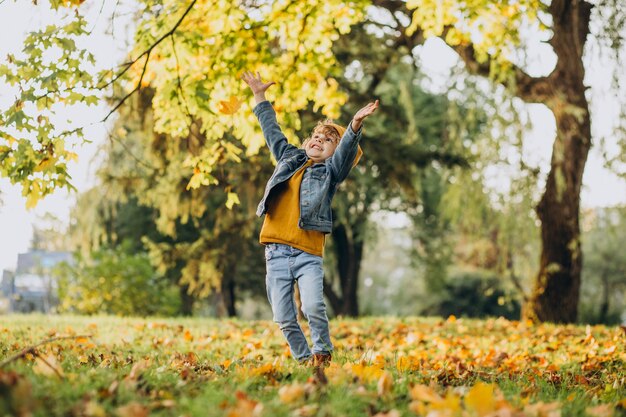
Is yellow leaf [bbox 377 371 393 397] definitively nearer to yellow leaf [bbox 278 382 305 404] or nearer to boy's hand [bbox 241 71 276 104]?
yellow leaf [bbox 278 382 305 404]

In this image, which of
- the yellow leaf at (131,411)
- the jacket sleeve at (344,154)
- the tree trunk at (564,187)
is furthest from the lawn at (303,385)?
the tree trunk at (564,187)

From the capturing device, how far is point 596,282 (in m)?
26.7

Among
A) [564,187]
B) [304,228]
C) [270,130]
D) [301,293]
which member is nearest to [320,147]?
[270,130]

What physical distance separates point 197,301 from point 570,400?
19.7 meters

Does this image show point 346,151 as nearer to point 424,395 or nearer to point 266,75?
point 424,395

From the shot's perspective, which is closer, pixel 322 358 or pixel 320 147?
pixel 322 358

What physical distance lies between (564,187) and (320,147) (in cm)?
594

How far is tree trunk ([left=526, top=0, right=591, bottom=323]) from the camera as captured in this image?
28.4 feet

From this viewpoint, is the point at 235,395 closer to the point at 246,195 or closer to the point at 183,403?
the point at 183,403

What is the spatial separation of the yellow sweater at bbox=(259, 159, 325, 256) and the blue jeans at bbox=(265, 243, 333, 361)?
0.05 m

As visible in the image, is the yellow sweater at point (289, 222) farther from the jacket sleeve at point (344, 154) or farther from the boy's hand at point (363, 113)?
the boy's hand at point (363, 113)

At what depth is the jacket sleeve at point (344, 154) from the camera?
3805 millimetres

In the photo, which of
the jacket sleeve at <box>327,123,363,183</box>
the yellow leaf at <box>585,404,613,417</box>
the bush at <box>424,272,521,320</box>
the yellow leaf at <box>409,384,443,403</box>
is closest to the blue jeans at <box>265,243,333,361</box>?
the jacket sleeve at <box>327,123,363,183</box>

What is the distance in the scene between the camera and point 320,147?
13.4ft
